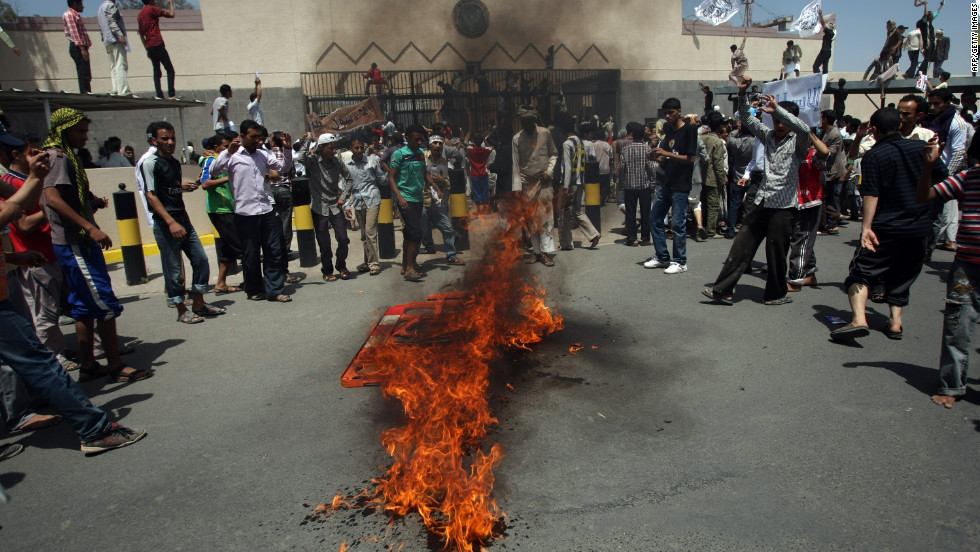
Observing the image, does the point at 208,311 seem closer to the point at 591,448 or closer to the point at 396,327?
the point at 396,327

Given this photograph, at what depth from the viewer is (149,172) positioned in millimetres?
5684

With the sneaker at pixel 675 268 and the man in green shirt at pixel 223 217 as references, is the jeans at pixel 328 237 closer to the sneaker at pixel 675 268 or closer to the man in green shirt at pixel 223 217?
the man in green shirt at pixel 223 217

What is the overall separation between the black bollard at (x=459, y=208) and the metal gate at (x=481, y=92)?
2.98ft

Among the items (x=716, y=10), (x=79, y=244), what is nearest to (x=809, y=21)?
(x=716, y=10)

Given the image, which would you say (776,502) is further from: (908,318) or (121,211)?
(121,211)

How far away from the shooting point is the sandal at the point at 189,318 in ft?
20.1

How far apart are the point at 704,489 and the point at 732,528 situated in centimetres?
31

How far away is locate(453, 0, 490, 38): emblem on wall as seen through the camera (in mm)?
6743

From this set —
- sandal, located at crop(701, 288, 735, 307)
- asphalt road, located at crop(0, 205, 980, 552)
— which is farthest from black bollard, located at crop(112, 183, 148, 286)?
sandal, located at crop(701, 288, 735, 307)

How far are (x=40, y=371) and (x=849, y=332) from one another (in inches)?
224

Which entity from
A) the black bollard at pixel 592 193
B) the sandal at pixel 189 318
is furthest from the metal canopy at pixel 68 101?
the black bollard at pixel 592 193

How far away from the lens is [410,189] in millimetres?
7883

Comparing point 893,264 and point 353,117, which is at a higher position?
point 353,117

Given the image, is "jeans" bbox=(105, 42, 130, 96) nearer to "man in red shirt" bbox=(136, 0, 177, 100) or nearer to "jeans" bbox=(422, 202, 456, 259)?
"man in red shirt" bbox=(136, 0, 177, 100)
